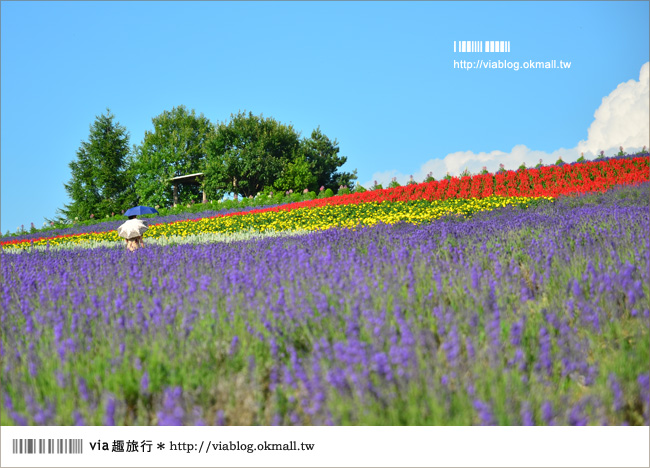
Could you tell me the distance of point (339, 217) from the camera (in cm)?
1173

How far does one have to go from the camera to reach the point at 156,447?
1.89 m

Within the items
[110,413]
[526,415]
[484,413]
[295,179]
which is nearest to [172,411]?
[110,413]

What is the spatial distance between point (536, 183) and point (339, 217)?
6370 millimetres

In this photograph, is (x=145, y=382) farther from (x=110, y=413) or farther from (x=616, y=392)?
(x=616, y=392)

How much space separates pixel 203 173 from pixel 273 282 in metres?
33.0

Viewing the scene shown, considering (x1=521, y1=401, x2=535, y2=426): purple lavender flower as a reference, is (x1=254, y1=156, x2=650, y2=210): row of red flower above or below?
above

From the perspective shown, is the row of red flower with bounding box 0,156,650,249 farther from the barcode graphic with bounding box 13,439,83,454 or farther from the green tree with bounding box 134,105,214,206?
the green tree with bounding box 134,105,214,206

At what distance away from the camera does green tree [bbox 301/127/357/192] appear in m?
45.6

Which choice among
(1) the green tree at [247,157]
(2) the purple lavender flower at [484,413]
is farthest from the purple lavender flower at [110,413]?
(1) the green tree at [247,157]

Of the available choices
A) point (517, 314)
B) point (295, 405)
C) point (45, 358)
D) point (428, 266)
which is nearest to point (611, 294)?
point (517, 314)

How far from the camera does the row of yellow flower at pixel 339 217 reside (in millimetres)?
10055

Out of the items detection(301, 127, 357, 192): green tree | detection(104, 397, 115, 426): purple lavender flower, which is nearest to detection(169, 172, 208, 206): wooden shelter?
detection(301, 127, 357, 192): green tree

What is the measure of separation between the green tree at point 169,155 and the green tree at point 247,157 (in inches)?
59.5

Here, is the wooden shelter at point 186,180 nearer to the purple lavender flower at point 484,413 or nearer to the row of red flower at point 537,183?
the row of red flower at point 537,183
